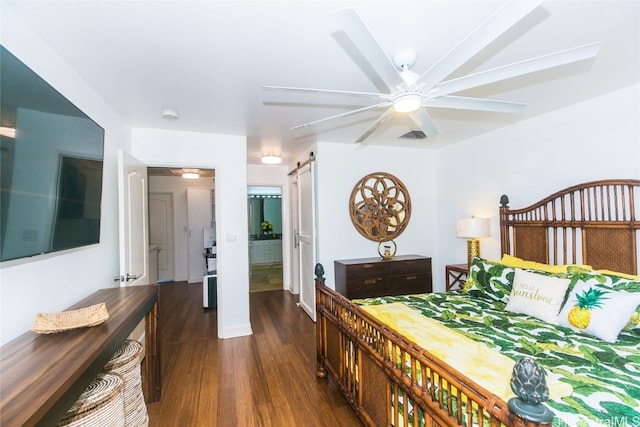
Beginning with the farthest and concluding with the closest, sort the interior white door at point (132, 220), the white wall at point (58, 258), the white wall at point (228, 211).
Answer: the white wall at point (228, 211)
the interior white door at point (132, 220)
the white wall at point (58, 258)

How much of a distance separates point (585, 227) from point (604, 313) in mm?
1087

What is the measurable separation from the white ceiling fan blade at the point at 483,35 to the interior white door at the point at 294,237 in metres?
3.67

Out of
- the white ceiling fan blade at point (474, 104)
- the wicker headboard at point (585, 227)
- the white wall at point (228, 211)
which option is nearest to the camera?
the white ceiling fan blade at point (474, 104)

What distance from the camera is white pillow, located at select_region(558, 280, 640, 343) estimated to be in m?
1.81

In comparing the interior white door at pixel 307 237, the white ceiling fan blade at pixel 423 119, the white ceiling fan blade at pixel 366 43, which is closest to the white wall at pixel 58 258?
the white ceiling fan blade at pixel 366 43

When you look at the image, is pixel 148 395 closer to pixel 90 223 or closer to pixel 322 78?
pixel 90 223

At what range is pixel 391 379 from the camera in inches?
59.2

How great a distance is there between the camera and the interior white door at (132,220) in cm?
245

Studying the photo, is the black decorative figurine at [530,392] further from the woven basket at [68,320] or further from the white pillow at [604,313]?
the woven basket at [68,320]

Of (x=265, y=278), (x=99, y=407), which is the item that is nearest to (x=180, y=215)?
(x=265, y=278)

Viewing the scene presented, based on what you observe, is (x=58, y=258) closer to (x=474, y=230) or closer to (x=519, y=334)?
(x=519, y=334)

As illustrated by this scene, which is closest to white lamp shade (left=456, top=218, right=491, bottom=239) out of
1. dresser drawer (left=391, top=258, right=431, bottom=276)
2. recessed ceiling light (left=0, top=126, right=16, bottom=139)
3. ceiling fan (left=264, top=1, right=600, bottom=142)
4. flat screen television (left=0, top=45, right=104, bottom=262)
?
dresser drawer (left=391, top=258, right=431, bottom=276)

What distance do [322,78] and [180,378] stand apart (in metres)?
2.86

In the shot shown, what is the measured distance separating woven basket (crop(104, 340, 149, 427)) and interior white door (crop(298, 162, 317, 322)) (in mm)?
2323
